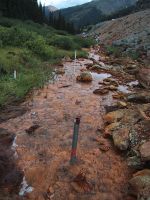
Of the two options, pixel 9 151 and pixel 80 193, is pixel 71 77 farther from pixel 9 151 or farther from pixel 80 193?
pixel 80 193

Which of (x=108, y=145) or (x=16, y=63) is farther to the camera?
(x=16, y=63)

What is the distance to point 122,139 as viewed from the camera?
9.69 metres

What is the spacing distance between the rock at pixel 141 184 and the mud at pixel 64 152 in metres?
0.25

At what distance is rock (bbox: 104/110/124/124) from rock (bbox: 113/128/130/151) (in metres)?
1.20

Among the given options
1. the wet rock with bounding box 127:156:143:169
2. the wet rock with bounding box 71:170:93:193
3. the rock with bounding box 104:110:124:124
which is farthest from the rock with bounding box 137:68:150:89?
the wet rock with bounding box 71:170:93:193

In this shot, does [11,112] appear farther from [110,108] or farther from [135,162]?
[135,162]

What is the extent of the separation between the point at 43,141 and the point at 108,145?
2099 millimetres

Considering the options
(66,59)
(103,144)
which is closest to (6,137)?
(103,144)

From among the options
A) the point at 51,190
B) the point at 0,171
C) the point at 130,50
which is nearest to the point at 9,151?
the point at 0,171

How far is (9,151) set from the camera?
29.8 feet

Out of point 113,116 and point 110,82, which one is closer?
point 113,116

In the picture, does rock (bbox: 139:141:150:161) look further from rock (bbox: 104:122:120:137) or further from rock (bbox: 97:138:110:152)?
rock (bbox: 104:122:120:137)

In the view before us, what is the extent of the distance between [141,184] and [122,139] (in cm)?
255

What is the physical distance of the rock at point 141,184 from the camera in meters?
6.84
